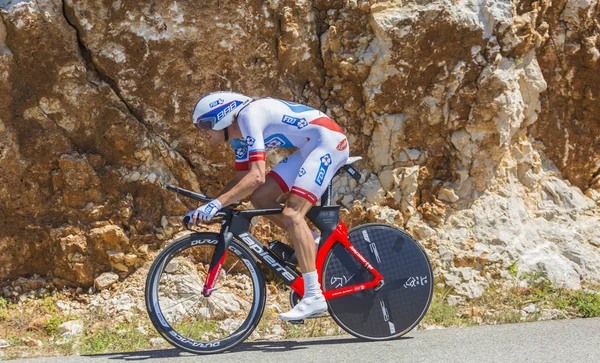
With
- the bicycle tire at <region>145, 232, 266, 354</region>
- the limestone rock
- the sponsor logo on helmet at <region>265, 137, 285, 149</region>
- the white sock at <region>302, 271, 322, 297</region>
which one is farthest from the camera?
the limestone rock

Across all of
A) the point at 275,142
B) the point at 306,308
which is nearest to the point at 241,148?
the point at 275,142

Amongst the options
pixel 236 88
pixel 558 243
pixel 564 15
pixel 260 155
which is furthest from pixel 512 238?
pixel 260 155

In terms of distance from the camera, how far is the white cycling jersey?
17.6ft

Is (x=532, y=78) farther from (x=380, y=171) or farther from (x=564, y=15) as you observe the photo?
(x=380, y=171)

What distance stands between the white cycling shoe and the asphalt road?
9.3 inches

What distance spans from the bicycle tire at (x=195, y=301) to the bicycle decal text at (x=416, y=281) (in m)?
1.16

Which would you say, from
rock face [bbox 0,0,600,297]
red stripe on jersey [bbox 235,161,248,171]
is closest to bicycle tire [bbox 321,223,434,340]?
red stripe on jersey [bbox 235,161,248,171]

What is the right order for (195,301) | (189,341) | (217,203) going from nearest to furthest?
(217,203)
(189,341)
(195,301)

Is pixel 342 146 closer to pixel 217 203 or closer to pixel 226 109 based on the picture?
pixel 226 109

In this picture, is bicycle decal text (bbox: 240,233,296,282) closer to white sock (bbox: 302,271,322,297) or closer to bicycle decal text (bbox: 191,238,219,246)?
white sock (bbox: 302,271,322,297)

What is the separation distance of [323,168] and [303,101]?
2576 mm

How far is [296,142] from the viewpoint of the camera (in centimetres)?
572

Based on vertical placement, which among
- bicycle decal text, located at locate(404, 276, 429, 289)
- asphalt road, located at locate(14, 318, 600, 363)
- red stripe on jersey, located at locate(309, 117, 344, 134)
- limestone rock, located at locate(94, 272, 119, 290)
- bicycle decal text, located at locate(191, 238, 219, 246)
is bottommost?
asphalt road, located at locate(14, 318, 600, 363)

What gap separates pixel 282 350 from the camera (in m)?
5.33
